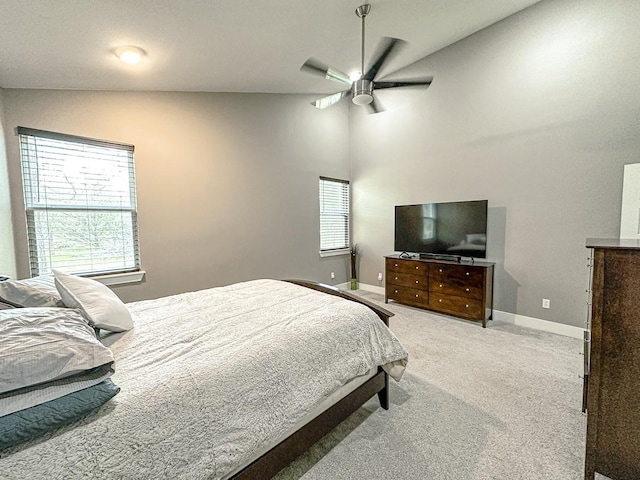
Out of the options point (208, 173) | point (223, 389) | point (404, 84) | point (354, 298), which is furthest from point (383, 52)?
point (223, 389)

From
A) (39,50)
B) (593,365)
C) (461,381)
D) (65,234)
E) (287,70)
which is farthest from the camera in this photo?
(287,70)

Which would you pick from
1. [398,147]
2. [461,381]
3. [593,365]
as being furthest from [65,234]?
[398,147]

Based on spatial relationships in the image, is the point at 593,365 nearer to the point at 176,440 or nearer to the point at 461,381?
the point at 461,381

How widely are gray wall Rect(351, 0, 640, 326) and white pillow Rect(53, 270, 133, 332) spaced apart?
4046mm

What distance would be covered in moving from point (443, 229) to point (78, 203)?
4.29m

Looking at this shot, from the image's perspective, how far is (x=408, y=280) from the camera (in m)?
4.29

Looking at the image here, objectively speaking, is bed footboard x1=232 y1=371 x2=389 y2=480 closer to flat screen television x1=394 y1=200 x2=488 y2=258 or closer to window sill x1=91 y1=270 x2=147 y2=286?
flat screen television x1=394 y1=200 x2=488 y2=258

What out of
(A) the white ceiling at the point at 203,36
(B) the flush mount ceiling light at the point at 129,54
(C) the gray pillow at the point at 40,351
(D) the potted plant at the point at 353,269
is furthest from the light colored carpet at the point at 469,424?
(B) the flush mount ceiling light at the point at 129,54

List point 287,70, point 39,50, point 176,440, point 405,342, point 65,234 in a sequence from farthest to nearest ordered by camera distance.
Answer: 1. point 287,70
2. point 405,342
3. point 65,234
4. point 39,50
5. point 176,440

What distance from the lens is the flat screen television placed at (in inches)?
148

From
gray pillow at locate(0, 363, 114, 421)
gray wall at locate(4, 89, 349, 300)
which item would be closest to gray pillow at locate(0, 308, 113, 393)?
gray pillow at locate(0, 363, 114, 421)

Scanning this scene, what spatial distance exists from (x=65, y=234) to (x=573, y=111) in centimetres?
545

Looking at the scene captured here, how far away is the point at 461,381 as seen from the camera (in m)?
2.38

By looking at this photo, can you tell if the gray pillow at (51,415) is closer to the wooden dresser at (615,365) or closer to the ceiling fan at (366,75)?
the wooden dresser at (615,365)
